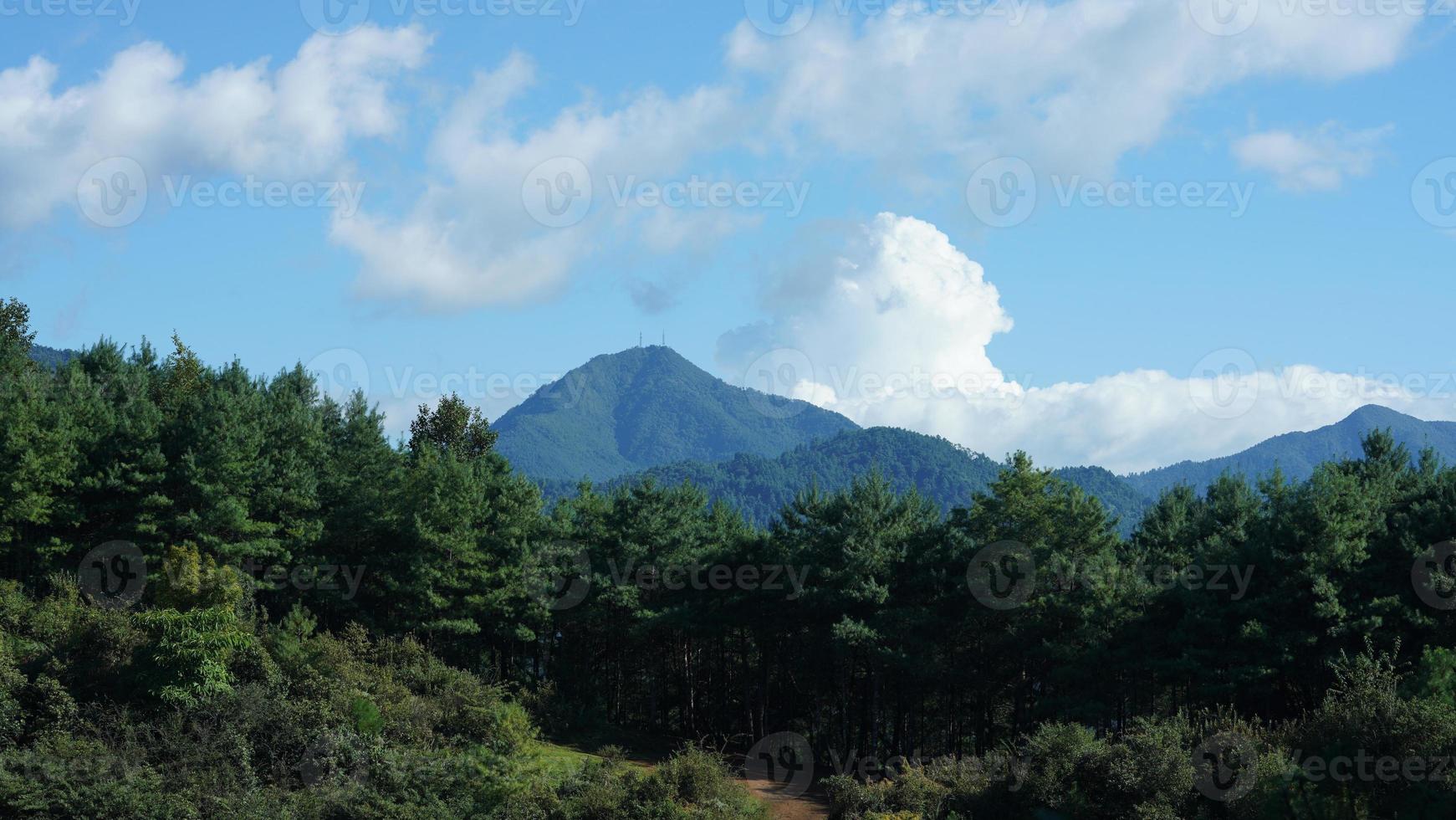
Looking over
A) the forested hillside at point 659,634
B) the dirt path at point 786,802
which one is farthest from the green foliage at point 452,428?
the dirt path at point 786,802

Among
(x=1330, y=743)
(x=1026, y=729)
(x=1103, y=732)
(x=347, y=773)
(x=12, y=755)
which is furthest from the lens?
(x=1026, y=729)

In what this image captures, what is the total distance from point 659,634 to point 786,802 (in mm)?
17400

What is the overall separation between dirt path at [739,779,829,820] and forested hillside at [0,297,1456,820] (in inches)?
52.3

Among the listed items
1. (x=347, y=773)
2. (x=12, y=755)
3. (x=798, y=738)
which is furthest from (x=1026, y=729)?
(x=12, y=755)

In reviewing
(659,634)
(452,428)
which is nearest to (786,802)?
(659,634)

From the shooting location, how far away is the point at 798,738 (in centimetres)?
4838

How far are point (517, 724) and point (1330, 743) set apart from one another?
22.0 m

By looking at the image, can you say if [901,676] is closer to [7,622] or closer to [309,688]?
[309,688]

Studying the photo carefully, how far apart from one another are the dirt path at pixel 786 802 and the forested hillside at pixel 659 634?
133cm

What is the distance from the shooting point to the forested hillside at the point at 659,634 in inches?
1063

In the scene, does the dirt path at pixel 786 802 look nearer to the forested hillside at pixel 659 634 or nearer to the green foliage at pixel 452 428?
the forested hillside at pixel 659 634

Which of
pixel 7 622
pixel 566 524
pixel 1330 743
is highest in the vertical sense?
pixel 566 524

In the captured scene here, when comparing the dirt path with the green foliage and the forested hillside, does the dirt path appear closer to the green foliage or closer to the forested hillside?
the forested hillside

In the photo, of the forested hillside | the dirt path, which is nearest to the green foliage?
the forested hillside
